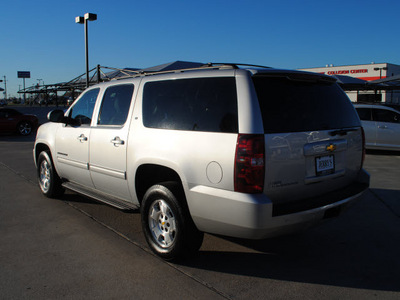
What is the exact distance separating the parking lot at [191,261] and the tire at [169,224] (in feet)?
0.51

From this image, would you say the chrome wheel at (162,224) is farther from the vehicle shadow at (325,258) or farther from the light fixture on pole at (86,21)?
the light fixture on pole at (86,21)

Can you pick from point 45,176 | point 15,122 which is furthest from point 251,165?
point 15,122

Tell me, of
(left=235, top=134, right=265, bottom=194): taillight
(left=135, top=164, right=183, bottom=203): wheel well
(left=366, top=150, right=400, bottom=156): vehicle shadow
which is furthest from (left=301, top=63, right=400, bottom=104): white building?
(left=235, top=134, right=265, bottom=194): taillight

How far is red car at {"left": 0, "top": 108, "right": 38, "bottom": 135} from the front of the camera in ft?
59.2

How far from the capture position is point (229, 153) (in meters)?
3.06

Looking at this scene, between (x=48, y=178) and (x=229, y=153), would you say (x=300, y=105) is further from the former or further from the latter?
(x=48, y=178)

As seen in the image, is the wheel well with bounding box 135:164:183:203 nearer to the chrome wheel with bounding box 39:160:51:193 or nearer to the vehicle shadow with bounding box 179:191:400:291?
the vehicle shadow with bounding box 179:191:400:291

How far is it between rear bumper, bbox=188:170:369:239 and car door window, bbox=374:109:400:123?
345 inches

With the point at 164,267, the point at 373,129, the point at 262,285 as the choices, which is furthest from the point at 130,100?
the point at 373,129

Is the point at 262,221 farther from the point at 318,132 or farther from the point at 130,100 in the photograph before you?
the point at 130,100

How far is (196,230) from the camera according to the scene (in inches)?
139

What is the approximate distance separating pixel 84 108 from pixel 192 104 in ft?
7.60

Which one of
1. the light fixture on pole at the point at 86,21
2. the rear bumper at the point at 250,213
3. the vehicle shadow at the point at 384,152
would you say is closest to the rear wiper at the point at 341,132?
the rear bumper at the point at 250,213

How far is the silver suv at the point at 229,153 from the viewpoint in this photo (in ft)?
9.96
